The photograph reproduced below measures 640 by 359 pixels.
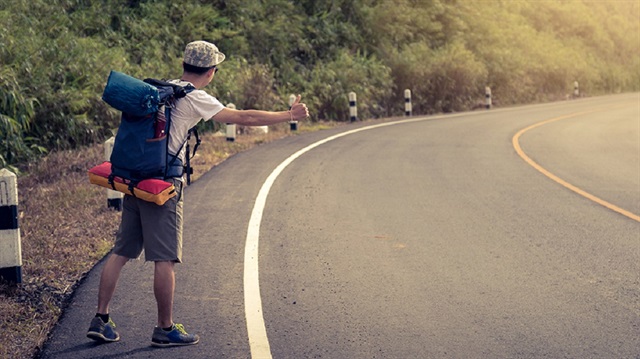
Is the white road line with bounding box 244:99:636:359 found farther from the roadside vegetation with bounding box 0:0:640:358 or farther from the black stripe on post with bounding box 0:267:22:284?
the black stripe on post with bounding box 0:267:22:284

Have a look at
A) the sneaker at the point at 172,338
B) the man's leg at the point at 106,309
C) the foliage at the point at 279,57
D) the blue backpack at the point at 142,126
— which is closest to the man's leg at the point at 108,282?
the man's leg at the point at 106,309

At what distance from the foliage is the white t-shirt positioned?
8304mm

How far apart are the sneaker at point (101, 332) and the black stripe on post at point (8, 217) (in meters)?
1.60

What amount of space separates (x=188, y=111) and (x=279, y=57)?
71.9 ft

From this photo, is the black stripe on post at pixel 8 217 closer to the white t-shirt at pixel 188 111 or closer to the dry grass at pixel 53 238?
the dry grass at pixel 53 238

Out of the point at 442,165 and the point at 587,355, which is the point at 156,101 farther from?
the point at 442,165

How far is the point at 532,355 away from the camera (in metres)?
4.94

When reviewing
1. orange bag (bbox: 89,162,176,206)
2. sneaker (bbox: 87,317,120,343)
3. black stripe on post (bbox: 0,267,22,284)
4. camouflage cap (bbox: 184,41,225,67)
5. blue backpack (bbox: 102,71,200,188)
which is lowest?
sneaker (bbox: 87,317,120,343)

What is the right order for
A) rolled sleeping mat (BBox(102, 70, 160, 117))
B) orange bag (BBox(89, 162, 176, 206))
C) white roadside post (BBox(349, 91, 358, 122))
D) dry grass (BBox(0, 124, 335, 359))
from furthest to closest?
white roadside post (BBox(349, 91, 358, 122)) < dry grass (BBox(0, 124, 335, 359)) < orange bag (BBox(89, 162, 176, 206)) < rolled sleeping mat (BBox(102, 70, 160, 117))

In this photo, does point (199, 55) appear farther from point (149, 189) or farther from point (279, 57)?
point (279, 57)

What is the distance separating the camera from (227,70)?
859 inches

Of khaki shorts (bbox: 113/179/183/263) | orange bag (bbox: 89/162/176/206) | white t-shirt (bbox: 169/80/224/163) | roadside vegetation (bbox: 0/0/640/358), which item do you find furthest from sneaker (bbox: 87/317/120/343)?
white t-shirt (bbox: 169/80/224/163)

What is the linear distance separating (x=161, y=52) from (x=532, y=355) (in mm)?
18441

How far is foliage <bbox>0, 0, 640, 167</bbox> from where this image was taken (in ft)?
49.7
